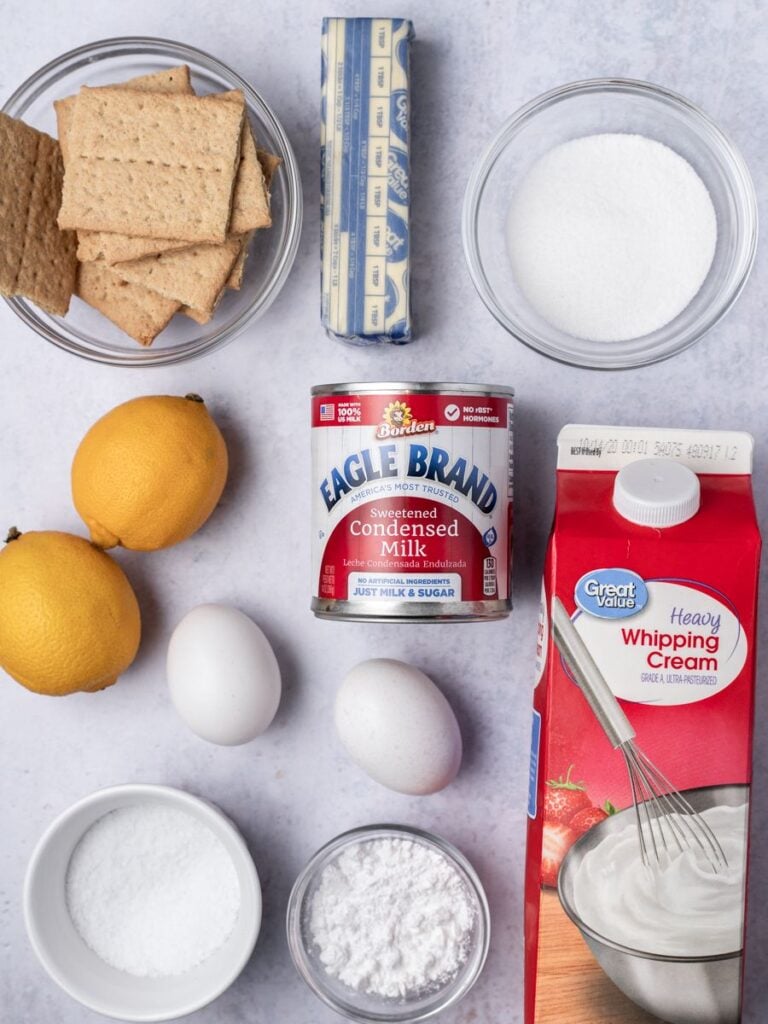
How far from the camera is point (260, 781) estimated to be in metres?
1.19

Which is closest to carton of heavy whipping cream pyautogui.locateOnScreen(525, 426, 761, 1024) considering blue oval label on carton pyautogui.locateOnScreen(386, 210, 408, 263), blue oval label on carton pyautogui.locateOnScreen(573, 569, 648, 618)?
blue oval label on carton pyautogui.locateOnScreen(573, 569, 648, 618)

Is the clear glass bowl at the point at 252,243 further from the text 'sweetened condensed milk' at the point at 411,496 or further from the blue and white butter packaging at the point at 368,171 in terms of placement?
the text 'sweetened condensed milk' at the point at 411,496

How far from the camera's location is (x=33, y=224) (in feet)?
3.51

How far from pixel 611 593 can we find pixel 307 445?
1.39ft

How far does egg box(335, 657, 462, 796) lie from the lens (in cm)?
105

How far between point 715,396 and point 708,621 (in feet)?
1.07

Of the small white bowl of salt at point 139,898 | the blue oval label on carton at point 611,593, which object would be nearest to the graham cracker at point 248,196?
the blue oval label on carton at point 611,593

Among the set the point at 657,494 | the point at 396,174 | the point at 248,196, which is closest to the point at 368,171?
the point at 396,174

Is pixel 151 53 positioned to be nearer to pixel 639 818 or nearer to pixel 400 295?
pixel 400 295

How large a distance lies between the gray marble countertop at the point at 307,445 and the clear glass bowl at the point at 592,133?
0.03 m

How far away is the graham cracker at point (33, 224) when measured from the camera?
3.44ft

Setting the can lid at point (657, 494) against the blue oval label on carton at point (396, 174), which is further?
the blue oval label on carton at point (396, 174)

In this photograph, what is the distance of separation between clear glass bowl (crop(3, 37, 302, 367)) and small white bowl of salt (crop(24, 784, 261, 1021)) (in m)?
0.51

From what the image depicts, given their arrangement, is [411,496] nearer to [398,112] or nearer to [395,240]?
[395,240]
